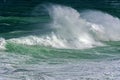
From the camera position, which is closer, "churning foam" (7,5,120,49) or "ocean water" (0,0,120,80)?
"ocean water" (0,0,120,80)

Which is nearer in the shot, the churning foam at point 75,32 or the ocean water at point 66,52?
the ocean water at point 66,52

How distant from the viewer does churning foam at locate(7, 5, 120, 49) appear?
20453 mm

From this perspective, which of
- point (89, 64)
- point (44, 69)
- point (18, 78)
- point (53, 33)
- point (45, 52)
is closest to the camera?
point (18, 78)

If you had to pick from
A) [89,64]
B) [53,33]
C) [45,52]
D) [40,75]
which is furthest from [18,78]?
[53,33]

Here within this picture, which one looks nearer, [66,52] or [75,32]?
[66,52]

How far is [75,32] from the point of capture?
23.2 metres

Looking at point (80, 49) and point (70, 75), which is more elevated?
→ point (70, 75)

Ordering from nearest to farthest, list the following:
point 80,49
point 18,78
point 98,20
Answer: point 18,78, point 80,49, point 98,20

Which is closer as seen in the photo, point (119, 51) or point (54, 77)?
point (54, 77)

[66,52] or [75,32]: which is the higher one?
[66,52]

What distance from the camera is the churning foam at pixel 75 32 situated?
2045cm

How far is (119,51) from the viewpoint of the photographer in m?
18.8

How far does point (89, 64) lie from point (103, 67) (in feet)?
2.61

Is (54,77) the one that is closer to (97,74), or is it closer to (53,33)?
(97,74)
